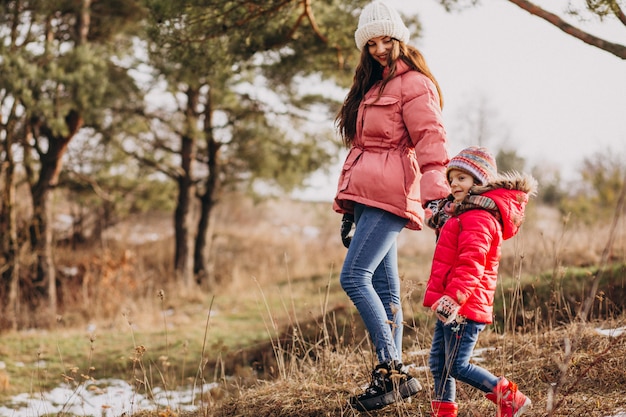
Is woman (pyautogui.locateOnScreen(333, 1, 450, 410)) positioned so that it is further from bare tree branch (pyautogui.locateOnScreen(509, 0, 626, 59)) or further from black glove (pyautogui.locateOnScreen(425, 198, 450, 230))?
bare tree branch (pyautogui.locateOnScreen(509, 0, 626, 59))

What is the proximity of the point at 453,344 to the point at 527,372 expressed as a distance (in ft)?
3.63

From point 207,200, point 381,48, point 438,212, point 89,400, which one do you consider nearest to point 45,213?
point 207,200

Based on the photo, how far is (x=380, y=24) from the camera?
2832mm

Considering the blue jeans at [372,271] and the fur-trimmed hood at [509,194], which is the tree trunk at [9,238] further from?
the fur-trimmed hood at [509,194]

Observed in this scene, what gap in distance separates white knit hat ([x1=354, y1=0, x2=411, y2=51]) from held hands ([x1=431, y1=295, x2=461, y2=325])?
1.29 m

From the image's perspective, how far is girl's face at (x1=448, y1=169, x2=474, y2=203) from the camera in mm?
2578

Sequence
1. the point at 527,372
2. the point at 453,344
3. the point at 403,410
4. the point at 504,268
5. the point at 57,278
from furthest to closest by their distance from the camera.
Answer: the point at 57,278
the point at 504,268
the point at 527,372
the point at 403,410
the point at 453,344

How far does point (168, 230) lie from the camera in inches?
672

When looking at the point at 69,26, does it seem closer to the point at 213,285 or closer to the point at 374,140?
the point at 213,285

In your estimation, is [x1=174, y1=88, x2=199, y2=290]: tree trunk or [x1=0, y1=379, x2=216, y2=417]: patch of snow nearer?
[x1=0, y1=379, x2=216, y2=417]: patch of snow

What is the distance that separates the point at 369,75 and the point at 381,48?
0.14 m

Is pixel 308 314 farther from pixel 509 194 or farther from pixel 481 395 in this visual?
pixel 509 194

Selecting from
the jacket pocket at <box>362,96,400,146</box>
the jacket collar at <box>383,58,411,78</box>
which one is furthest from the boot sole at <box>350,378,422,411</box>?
the jacket collar at <box>383,58,411,78</box>

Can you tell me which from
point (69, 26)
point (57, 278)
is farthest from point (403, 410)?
point (57, 278)
